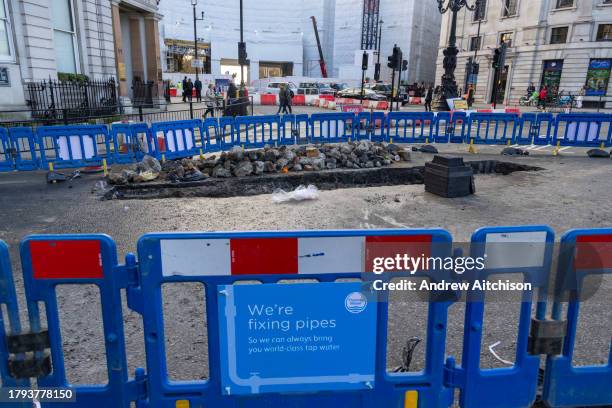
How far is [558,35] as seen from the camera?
4216 centimetres

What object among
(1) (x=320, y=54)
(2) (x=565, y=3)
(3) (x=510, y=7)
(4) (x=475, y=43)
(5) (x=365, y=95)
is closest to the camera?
(5) (x=365, y=95)

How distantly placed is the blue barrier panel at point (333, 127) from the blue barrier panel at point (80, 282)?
40.5ft

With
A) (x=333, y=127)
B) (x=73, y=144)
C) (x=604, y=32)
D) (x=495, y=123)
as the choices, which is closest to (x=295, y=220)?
(x=73, y=144)

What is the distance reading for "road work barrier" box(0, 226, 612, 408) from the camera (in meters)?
2.43

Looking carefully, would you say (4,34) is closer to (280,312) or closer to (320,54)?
(280,312)

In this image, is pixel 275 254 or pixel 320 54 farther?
pixel 320 54

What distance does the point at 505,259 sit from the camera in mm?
2590

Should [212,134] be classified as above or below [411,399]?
above

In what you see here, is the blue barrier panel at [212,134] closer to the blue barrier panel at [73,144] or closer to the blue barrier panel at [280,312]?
the blue barrier panel at [73,144]

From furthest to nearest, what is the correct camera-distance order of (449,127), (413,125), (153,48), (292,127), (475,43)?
(475,43) → (153,48) → (449,127) → (413,125) → (292,127)

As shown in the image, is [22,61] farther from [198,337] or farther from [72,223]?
[198,337]

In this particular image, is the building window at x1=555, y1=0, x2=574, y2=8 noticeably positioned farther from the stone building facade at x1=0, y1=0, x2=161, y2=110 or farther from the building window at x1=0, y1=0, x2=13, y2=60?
the building window at x1=0, y1=0, x2=13, y2=60

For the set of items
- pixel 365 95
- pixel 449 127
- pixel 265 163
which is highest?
pixel 365 95

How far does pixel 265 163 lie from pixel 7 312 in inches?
314
